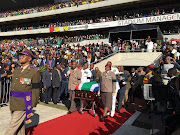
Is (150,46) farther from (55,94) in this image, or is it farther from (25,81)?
(25,81)

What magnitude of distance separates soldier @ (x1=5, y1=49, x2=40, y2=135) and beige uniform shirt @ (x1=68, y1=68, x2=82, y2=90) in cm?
300

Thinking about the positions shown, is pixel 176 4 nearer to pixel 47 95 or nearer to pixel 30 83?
pixel 47 95

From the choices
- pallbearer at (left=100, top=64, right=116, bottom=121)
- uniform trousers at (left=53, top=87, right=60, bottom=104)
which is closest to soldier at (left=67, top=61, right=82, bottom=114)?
pallbearer at (left=100, top=64, right=116, bottom=121)

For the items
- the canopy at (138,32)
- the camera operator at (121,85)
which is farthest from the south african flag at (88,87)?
the canopy at (138,32)

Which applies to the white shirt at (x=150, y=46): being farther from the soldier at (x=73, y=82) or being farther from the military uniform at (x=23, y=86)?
the military uniform at (x=23, y=86)

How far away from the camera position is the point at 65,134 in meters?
4.64

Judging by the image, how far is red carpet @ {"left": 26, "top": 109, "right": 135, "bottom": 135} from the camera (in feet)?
15.7

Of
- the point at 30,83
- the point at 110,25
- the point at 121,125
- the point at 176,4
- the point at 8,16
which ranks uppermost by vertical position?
the point at 8,16

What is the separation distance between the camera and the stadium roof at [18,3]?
1780 inches

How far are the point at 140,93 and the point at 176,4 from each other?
2449cm

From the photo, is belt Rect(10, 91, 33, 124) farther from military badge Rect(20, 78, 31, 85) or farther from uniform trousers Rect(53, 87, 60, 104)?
uniform trousers Rect(53, 87, 60, 104)

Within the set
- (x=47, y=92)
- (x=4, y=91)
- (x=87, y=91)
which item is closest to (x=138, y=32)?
(x=47, y=92)

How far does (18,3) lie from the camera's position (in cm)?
4722

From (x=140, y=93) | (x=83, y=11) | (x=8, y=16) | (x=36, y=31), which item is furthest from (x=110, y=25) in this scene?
(x=8, y=16)
